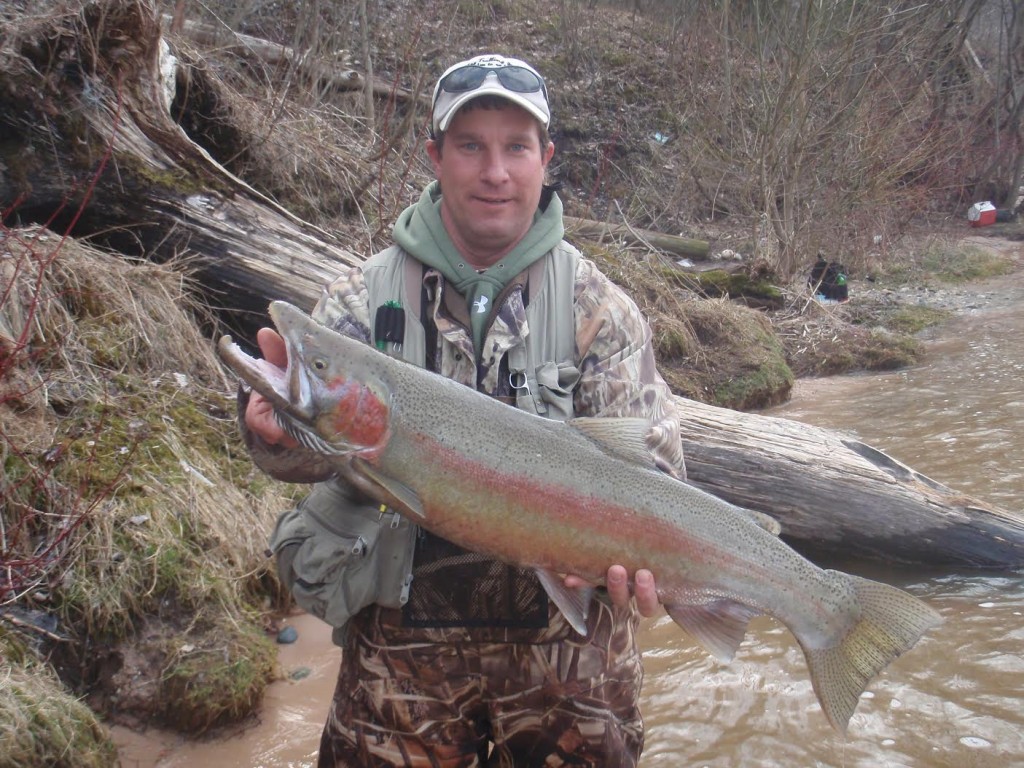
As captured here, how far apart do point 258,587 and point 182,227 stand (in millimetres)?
2887

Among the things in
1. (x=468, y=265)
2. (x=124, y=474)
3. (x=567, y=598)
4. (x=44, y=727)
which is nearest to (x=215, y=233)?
(x=124, y=474)

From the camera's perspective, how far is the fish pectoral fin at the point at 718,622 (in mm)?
2891

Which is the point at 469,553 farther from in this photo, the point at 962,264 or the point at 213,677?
the point at 962,264

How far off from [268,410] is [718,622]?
1.62m

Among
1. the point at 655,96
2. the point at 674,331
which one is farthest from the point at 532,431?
the point at 655,96

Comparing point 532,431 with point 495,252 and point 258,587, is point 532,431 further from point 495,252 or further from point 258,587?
point 258,587

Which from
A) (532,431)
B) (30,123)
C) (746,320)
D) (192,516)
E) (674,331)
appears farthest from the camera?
(746,320)

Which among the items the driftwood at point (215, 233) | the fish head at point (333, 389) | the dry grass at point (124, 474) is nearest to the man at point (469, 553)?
the fish head at point (333, 389)

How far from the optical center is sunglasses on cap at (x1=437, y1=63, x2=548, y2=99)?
2930 mm

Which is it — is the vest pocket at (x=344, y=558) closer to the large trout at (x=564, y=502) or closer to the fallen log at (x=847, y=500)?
the large trout at (x=564, y=502)

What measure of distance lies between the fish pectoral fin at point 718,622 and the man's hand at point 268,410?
4.58ft

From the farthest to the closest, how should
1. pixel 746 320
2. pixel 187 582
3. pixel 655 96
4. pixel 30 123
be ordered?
pixel 655 96 < pixel 746 320 < pixel 30 123 < pixel 187 582

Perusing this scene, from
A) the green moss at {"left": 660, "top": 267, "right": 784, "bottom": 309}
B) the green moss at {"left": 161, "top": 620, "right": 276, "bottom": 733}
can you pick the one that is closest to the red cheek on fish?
the green moss at {"left": 161, "top": 620, "right": 276, "bottom": 733}

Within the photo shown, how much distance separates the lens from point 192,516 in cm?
471
